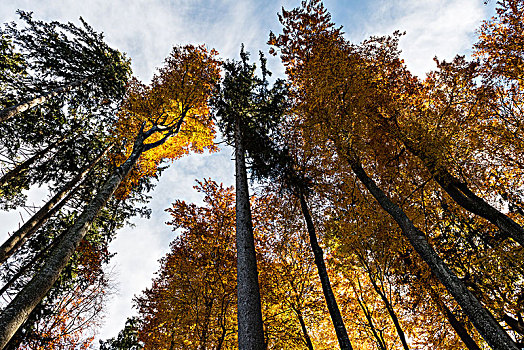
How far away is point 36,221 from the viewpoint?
27.7 feet

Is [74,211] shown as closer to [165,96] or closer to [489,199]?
[165,96]

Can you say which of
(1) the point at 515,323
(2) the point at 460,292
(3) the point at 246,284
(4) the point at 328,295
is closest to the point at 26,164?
(3) the point at 246,284

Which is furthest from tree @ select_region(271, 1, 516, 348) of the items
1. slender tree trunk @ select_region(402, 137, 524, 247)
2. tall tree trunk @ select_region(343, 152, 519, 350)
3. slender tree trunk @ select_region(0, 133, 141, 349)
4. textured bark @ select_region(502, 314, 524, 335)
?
slender tree trunk @ select_region(0, 133, 141, 349)

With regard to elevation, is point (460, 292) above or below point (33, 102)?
below

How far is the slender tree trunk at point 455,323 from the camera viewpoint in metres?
7.91

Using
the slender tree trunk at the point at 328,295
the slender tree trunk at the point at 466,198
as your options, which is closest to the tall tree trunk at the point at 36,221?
the slender tree trunk at the point at 328,295

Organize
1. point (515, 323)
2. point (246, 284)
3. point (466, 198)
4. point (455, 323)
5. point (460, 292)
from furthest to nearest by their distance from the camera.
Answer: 1. point (455, 323)
2. point (515, 323)
3. point (466, 198)
4. point (460, 292)
5. point (246, 284)

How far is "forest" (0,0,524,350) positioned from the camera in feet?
26.7

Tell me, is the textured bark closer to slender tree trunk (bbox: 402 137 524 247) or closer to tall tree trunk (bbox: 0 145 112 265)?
slender tree trunk (bbox: 402 137 524 247)

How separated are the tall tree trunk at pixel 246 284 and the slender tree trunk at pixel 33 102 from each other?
7.28 meters

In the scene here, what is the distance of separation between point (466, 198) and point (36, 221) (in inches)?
643

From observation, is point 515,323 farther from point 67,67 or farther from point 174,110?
point 67,67

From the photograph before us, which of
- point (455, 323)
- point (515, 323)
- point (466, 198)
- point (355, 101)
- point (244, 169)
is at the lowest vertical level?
point (515, 323)

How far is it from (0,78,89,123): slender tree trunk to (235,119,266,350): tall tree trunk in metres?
7.28
